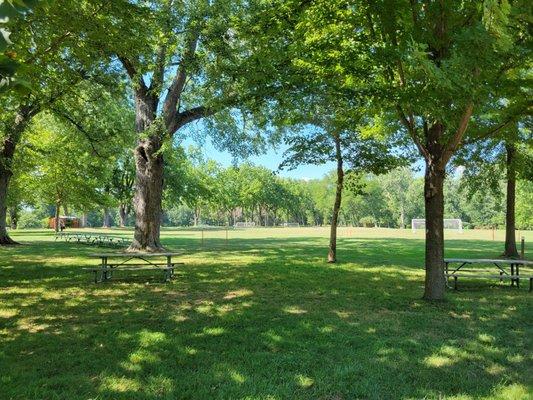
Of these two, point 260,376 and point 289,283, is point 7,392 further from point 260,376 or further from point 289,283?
point 289,283

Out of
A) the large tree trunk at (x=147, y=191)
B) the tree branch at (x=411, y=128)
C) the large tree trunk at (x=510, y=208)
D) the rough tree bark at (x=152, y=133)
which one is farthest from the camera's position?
the large tree trunk at (x=510, y=208)

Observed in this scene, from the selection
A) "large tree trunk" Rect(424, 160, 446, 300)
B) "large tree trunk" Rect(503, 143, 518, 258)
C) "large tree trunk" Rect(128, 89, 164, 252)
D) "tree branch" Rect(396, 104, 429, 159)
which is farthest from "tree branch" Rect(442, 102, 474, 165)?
"large tree trunk" Rect(503, 143, 518, 258)

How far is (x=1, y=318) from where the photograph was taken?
6.99 m

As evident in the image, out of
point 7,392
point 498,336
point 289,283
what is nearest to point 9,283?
point 289,283

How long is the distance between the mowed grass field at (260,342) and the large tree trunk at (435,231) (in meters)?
0.37

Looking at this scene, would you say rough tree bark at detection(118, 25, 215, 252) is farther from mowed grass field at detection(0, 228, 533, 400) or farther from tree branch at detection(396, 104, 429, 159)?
tree branch at detection(396, 104, 429, 159)

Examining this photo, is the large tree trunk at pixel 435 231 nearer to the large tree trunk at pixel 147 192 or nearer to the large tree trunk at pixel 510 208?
the large tree trunk at pixel 147 192

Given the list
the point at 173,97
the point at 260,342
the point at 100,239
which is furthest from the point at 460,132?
the point at 100,239

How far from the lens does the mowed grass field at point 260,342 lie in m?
4.34

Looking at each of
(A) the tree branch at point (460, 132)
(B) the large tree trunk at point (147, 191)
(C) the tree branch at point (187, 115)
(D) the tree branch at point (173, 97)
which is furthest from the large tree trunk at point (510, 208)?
(B) the large tree trunk at point (147, 191)

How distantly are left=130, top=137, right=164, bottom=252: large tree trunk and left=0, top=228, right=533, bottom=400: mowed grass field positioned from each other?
22.7ft

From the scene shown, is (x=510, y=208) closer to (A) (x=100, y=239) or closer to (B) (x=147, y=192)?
(B) (x=147, y=192)

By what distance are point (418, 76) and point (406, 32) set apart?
160cm

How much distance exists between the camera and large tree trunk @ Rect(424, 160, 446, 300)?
8.63m
